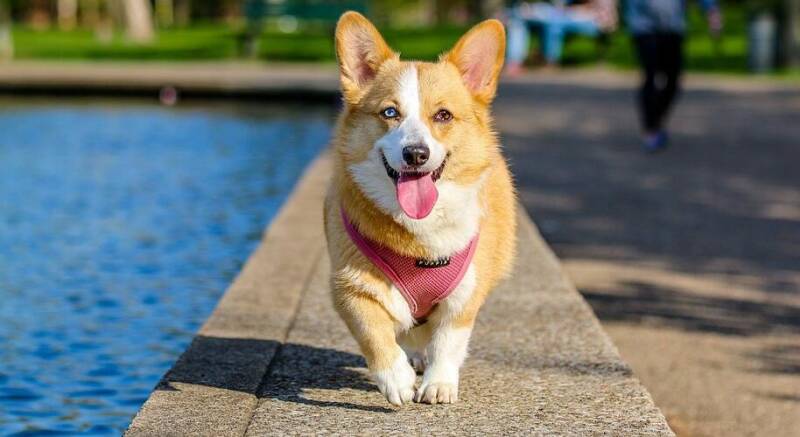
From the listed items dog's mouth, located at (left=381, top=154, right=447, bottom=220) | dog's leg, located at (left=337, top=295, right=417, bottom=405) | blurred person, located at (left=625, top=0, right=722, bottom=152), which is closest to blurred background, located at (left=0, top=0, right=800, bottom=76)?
blurred person, located at (left=625, top=0, right=722, bottom=152)

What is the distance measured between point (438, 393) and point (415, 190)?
72 cm

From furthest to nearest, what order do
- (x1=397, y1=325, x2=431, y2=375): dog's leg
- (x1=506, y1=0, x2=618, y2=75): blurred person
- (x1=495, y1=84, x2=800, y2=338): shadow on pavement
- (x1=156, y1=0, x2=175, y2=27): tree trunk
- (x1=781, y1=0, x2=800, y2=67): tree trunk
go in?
(x1=156, y1=0, x2=175, y2=27): tree trunk → (x1=506, y1=0, x2=618, y2=75): blurred person → (x1=781, y1=0, x2=800, y2=67): tree trunk → (x1=495, y1=84, x2=800, y2=338): shadow on pavement → (x1=397, y1=325, x2=431, y2=375): dog's leg

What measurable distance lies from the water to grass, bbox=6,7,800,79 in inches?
423

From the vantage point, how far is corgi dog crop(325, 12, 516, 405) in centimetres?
472

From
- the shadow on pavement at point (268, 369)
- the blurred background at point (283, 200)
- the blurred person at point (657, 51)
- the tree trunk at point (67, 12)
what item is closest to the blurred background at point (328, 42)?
the blurred background at point (283, 200)

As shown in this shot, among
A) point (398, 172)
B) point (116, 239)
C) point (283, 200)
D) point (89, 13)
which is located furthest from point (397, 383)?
point (89, 13)

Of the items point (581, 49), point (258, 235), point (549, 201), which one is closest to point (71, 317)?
point (258, 235)

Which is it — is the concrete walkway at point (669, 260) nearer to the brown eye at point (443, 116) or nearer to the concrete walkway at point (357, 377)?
the concrete walkway at point (357, 377)

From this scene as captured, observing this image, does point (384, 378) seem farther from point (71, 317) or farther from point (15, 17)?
point (15, 17)

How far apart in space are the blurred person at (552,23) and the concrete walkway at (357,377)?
1929 centimetres

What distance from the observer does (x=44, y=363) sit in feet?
22.8

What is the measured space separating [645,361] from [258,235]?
14.4 feet

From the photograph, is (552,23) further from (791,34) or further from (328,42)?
(328,42)

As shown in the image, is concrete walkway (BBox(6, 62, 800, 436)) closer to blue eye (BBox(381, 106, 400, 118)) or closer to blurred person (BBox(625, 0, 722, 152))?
blurred person (BBox(625, 0, 722, 152))
